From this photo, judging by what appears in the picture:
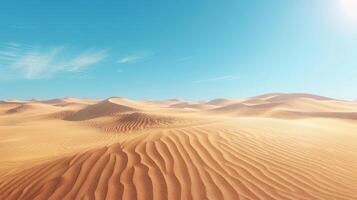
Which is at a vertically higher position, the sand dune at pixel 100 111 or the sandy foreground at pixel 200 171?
the sand dune at pixel 100 111

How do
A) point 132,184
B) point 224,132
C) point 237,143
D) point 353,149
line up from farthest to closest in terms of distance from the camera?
point 224,132, point 353,149, point 237,143, point 132,184

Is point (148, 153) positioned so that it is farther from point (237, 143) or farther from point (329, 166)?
point (329, 166)

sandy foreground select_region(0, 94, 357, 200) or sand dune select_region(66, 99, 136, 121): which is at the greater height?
sand dune select_region(66, 99, 136, 121)

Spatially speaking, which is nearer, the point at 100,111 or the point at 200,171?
the point at 200,171

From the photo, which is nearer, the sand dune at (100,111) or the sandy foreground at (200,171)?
the sandy foreground at (200,171)

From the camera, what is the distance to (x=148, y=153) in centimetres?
553

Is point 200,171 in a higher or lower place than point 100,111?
lower

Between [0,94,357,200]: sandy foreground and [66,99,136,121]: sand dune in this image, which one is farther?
[66,99,136,121]: sand dune

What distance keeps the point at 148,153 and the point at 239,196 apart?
230 cm

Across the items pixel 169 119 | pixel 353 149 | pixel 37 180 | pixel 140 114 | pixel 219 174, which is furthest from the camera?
pixel 140 114

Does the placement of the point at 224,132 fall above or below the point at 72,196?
above

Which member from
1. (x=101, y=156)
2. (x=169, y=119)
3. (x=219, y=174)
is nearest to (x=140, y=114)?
(x=169, y=119)

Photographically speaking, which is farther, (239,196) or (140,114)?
(140,114)

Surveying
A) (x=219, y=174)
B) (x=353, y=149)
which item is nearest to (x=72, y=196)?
(x=219, y=174)
